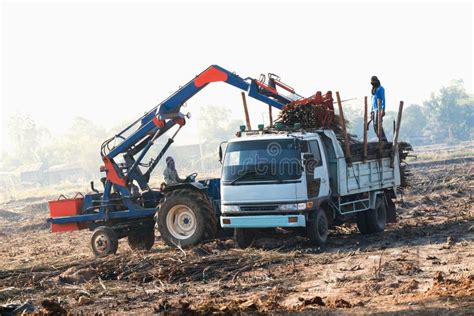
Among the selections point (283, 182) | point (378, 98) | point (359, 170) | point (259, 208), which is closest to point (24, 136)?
point (378, 98)

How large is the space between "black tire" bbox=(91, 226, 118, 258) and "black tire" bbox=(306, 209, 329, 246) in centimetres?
438

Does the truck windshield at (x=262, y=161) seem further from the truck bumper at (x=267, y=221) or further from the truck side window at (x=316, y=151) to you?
the truck bumper at (x=267, y=221)

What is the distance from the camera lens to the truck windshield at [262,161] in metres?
15.3

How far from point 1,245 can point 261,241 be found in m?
12.0

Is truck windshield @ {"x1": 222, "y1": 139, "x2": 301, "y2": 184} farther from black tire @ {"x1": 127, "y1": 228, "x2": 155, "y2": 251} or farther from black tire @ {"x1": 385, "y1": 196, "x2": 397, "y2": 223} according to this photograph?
black tire @ {"x1": 385, "y1": 196, "x2": 397, "y2": 223}

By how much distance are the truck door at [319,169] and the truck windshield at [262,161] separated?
0.45m

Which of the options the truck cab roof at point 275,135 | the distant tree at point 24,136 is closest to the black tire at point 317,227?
the truck cab roof at point 275,135

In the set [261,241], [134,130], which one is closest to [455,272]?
[261,241]

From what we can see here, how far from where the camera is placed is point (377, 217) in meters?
18.1

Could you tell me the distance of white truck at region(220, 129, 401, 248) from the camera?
49.7ft

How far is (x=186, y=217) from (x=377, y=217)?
4558 mm

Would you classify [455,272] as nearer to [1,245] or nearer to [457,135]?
[1,245]

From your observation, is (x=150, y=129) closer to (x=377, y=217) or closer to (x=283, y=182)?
(x=283, y=182)

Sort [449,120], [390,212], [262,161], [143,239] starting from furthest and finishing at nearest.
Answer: [449,120] < [390,212] < [143,239] < [262,161]
